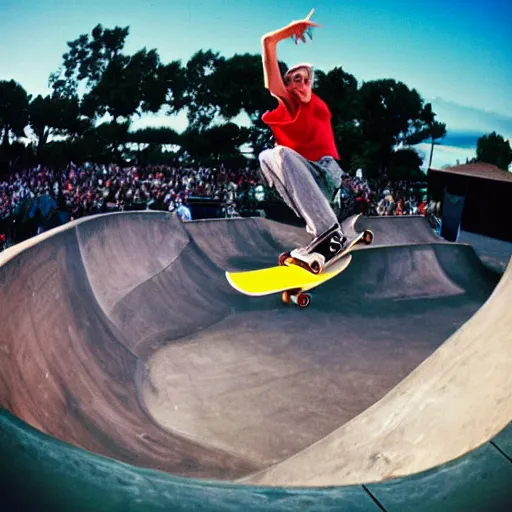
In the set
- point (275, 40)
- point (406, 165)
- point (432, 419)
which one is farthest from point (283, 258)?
point (406, 165)

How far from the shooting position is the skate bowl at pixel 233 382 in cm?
108

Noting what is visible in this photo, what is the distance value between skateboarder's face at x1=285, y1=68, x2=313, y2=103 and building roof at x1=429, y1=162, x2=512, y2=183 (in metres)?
7.67

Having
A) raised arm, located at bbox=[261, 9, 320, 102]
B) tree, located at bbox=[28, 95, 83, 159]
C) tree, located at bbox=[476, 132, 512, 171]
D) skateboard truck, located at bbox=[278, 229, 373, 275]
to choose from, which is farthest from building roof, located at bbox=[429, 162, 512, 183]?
tree, located at bbox=[28, 95, 83, 159]

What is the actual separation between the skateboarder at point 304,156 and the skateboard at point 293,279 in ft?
0.87

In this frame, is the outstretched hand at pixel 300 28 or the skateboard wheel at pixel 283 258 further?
the skateboard wheel at pixel 283 258

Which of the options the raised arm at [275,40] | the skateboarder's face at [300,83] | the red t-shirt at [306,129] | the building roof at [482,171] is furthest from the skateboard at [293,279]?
the building roof at [482,171]

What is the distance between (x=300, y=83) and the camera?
5.09m

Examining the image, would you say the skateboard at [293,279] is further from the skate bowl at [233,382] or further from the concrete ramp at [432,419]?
the concrete ramp at [432,419]

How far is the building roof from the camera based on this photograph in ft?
36.5

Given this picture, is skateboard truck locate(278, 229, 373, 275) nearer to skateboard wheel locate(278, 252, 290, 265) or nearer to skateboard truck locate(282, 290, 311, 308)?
skateboard wheel locate(278, 252, 290, 265)

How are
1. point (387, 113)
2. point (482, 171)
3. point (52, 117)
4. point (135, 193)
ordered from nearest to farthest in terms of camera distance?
point (482, 171)
point (387, 113)
point (52, 117)
point (135, 193)

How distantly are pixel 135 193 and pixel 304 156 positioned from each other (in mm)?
13448

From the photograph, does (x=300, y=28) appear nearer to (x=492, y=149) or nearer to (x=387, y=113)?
(x=492, y=149)

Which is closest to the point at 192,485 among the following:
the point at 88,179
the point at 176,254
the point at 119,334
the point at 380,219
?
the point at 119,334
